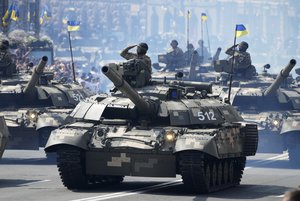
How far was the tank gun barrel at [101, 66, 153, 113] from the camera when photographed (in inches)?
1251

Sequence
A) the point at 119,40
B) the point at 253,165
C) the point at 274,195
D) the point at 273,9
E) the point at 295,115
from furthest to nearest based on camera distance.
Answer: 1. the point at 273,9
2. the point at 119,40
3. the point at 295,115
4. the point at 253,165
5. the point at 274,195

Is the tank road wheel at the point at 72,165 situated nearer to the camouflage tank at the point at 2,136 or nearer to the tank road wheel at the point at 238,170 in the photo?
the camouflage tank at the point at 2,136

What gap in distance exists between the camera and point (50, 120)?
4253cm

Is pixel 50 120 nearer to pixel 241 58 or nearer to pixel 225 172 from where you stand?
pixel 225 172

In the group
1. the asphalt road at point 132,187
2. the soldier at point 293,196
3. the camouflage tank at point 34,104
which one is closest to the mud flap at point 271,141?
the asphalt road at point 132,187

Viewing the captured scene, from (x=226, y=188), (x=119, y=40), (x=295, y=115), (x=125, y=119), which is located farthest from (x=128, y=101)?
(x=119, y=40)

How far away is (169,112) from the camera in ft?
112

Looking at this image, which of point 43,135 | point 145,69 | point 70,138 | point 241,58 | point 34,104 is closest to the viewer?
point 70,138

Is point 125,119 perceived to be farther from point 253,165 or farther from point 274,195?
point 253,165

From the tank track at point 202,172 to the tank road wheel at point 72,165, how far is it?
2.24 m

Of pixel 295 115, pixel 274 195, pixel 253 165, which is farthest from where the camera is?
pixel 295 115

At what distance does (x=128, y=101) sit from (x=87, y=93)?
12.4 m

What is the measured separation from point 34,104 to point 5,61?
6.13 feet

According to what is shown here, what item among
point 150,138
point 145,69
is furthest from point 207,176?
point 145,69
